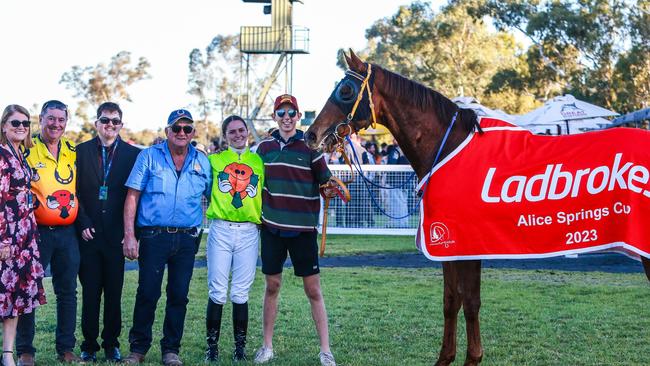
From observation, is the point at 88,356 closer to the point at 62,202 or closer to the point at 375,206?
the point at 62,202

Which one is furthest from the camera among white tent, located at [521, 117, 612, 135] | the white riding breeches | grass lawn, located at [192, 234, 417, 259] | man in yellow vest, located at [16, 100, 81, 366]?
white tent, located at [521, 117, 612, 135]

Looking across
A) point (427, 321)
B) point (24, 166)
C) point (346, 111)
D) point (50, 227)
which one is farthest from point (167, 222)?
point (427, 321)

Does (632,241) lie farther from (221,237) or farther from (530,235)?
(221,237)

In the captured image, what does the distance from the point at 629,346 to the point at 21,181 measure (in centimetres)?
488

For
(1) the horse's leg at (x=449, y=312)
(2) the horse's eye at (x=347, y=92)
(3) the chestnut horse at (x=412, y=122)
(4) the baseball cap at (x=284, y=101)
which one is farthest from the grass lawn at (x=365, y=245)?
(2) the horse's eye at (x=347, y=92)

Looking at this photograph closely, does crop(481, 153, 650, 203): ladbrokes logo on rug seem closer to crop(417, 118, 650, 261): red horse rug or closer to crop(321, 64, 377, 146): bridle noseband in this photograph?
crop(417, 118, 650, 261): red horse rug

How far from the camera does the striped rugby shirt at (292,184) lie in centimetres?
570

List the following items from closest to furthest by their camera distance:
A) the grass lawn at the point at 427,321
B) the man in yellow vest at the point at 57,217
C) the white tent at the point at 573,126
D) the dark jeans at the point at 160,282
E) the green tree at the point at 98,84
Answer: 1. the man in yellow vest at the point at 57,217
2. the dark jeans at the point at 160,282
3. the grass lawn at the point at 427,321
4. the white tent at the point at 573,126
5. the green tree at the point at 98,84

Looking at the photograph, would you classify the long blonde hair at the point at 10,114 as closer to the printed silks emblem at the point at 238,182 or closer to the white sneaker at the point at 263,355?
the printed silks emblem at the point at 238,182

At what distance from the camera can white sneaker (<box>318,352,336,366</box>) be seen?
18.8 ft

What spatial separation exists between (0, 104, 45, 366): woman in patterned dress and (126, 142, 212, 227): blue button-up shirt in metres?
0.72

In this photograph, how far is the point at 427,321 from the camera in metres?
7.49

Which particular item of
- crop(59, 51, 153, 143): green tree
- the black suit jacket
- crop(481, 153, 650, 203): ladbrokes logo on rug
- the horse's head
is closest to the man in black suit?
the black suit jacket

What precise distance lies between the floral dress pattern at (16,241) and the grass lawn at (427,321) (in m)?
0.71
